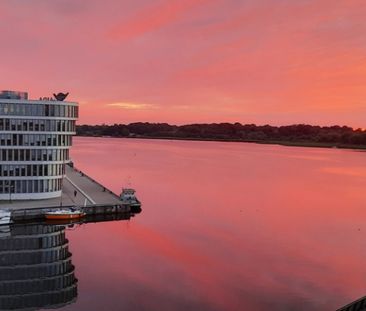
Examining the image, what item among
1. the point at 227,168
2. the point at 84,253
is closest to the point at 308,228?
the point at 84,253

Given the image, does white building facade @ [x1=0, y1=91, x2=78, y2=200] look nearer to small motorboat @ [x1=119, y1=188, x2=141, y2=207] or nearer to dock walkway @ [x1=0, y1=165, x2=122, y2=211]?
dock walkway @ [x1=0, y1=165, x2=122, y2=211]

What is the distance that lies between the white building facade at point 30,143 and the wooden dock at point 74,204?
2003 millimetres

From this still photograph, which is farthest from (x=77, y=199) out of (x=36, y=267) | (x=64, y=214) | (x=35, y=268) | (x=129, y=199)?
(x=35, y=268)

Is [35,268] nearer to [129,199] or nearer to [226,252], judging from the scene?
[226,252]

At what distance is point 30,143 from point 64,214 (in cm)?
1214

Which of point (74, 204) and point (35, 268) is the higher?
point (74, 204)

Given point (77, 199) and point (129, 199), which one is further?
point (129, 199)

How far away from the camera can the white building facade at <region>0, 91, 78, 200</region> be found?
62.0m

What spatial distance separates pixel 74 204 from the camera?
206ft

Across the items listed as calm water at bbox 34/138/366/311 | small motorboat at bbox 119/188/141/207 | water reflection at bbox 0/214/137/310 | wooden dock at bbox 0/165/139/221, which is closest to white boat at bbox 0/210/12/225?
water reflection at bbox 0/214/137/310

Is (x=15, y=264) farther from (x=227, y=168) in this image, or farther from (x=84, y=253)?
(x=227, y=168)

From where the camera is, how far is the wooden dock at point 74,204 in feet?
184

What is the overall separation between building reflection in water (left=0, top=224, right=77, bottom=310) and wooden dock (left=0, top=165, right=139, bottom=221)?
2397 mm

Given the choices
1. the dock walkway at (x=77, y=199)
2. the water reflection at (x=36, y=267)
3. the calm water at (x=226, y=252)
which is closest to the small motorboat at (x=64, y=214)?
the water reflection at (x=36, y=267)
